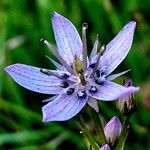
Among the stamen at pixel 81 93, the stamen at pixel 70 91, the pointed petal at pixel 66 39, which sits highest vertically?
the pointed petal at pixel 66 39

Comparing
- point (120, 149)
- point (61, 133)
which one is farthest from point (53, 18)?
point (61, 133)

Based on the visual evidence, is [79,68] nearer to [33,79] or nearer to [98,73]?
[98,73]

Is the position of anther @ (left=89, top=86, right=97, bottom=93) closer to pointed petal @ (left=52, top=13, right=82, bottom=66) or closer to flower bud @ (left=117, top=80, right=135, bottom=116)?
flower bud @ (left=117, top=80, right=135, bottom=116)

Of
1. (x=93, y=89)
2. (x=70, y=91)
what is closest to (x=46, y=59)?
(x=70, y=91)

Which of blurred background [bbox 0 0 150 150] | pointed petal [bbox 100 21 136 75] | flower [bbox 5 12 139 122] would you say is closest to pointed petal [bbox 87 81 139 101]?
flower [bbox 5 12 139 122]

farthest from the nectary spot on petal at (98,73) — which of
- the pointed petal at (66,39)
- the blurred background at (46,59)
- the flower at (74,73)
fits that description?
the blurred background at (46,59)

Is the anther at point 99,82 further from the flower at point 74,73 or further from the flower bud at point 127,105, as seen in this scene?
the flower bud at point 127,105
